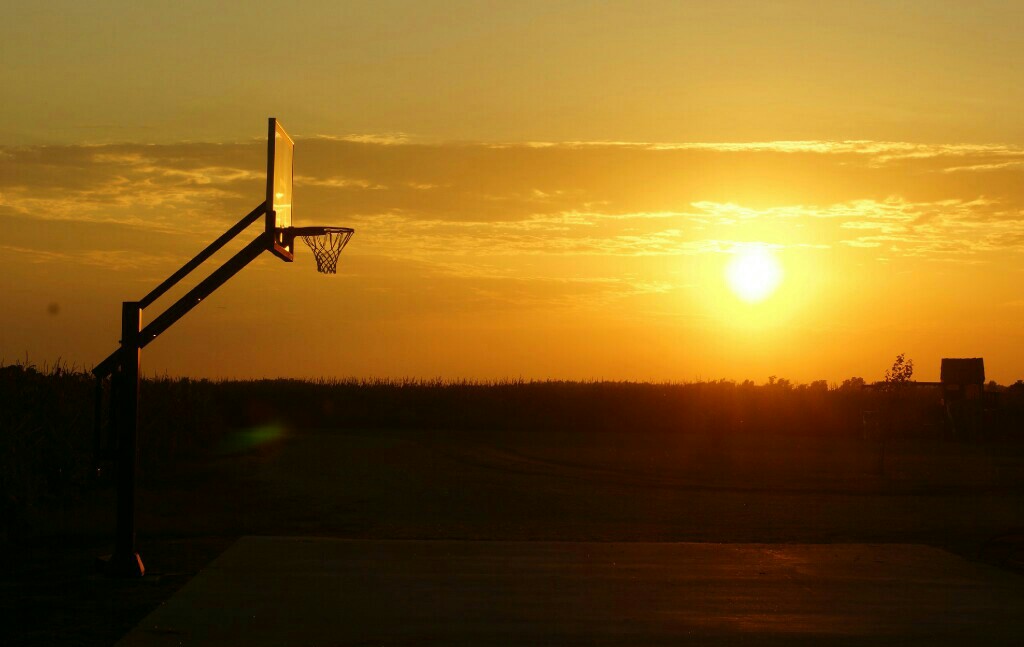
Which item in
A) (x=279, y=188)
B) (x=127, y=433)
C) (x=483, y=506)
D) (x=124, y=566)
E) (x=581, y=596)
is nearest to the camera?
(x=581, y=596)

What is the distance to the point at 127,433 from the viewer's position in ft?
35.8

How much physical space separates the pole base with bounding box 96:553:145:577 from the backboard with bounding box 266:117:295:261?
334cm

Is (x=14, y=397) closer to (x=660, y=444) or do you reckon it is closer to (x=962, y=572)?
(x=962, y=572)

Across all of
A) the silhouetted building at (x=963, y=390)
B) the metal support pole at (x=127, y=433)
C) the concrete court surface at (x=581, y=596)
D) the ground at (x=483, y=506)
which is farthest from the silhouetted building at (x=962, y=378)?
the metal support pole at (x=127, y=433)

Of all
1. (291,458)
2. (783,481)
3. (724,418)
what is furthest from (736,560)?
(724,418)

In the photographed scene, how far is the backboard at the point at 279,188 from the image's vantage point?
11.5m

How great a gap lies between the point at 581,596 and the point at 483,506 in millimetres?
9894

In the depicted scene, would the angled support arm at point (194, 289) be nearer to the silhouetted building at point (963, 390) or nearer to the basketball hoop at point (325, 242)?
the basketball hoop at point (325, 242)

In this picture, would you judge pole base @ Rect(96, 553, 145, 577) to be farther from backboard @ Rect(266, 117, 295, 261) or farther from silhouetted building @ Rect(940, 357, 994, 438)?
silhouetted building @ Rect(940, 357, 994, 438)

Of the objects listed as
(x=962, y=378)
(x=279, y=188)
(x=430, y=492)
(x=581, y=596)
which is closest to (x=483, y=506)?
(x=430, y=492)

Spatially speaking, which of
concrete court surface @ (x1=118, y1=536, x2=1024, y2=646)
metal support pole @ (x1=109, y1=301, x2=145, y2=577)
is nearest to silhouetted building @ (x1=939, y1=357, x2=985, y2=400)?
concrete court surface @ (x1=118, y1=536, x2=1024, y2=646)

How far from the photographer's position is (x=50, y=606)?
9.54 metres

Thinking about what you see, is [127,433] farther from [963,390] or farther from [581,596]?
[963,390]

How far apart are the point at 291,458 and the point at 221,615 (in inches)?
787
